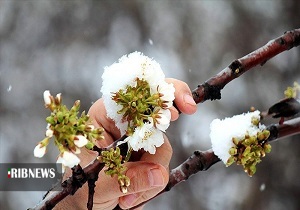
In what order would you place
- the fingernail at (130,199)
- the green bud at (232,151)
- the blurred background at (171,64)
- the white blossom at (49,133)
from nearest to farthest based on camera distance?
the white blossom at (49,133)
the green bud at (232,151)
the fingernail at (130,199)
the blurred background at (171,64)

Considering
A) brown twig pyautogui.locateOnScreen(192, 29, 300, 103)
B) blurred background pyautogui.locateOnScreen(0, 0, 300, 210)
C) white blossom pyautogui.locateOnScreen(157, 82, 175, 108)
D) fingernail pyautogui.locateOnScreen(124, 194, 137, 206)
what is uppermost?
blurred background pyautogui.locateOnScreen(0, 0, 300, 210)

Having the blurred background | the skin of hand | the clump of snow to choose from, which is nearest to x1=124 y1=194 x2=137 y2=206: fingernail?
the skin of hand

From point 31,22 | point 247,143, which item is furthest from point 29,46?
point 247,143

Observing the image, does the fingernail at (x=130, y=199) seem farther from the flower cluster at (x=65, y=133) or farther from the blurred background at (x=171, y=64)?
the blurred background at (x=171, y=64)

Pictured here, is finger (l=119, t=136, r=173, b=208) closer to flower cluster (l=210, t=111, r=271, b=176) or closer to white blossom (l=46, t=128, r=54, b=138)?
flower cluster (l=210, t=111, r=271, b=176)

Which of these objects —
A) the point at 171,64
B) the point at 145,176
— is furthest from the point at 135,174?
the point at 171,64

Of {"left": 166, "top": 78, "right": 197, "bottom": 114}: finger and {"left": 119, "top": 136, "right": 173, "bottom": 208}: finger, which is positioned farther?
{"left": 119, "top": 136, "right": 173, "bottom": 208}: finger

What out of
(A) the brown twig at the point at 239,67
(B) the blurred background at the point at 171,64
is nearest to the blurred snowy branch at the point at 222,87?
(A) the brown twig at the point at 239,67
